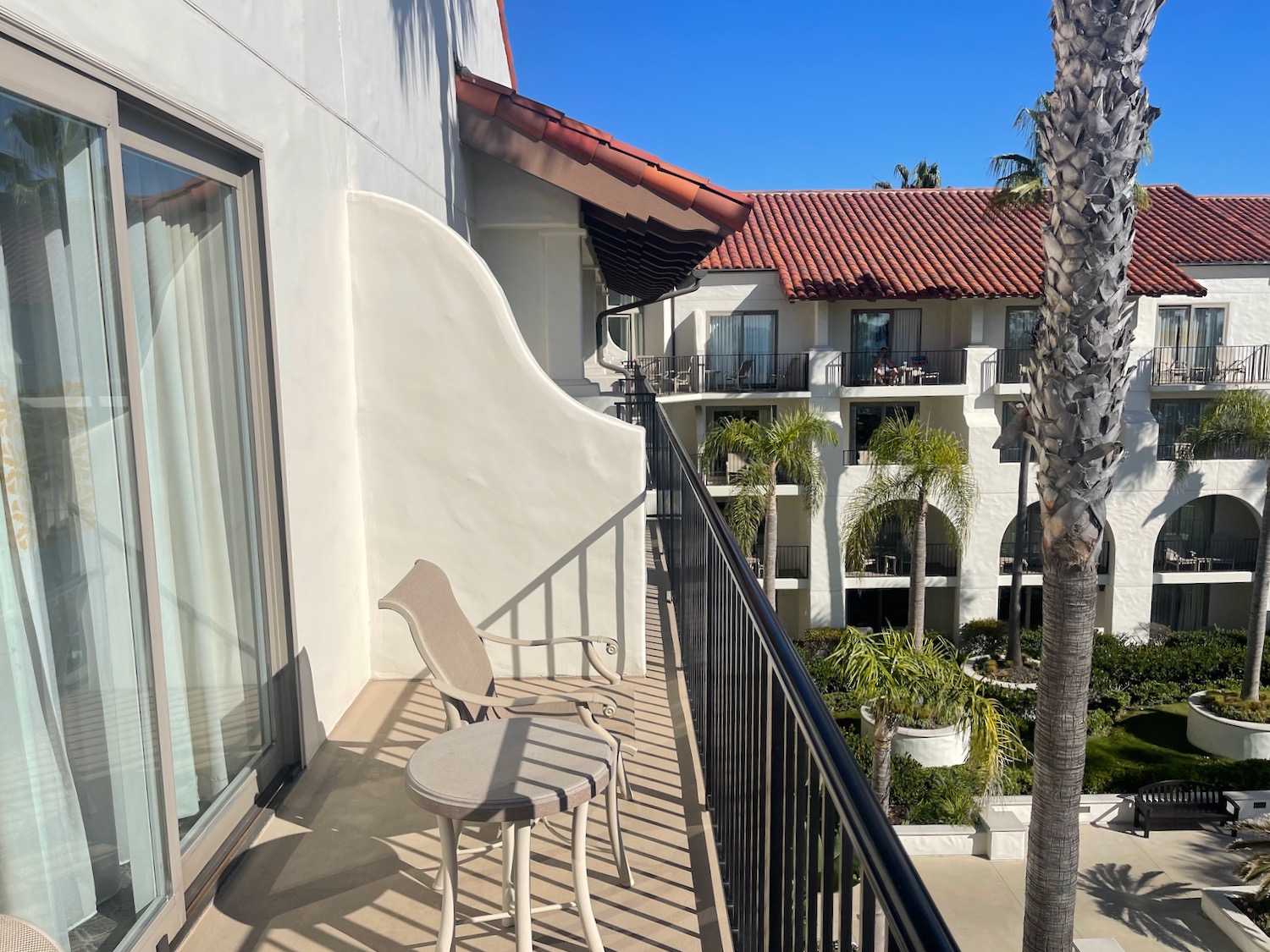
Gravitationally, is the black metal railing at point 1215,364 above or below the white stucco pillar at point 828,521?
above

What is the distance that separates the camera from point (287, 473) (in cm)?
399

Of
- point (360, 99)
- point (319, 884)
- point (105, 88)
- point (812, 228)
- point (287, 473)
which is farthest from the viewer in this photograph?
point (812, 228)

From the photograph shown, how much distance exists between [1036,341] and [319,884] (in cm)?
755

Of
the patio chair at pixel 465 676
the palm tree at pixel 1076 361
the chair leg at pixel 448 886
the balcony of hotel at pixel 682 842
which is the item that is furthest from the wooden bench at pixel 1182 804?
the chair leg at pixel 448 886

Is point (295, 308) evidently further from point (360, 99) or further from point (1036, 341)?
point (1036, 341)

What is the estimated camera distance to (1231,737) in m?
19.5

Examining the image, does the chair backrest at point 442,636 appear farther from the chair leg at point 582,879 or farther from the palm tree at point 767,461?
the palm tree at point 767,461

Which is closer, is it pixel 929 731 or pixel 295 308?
pixel 295 308

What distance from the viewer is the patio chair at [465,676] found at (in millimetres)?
3232

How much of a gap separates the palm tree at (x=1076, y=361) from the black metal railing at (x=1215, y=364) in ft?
70.6

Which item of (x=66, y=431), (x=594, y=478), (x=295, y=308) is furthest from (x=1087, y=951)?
(x=66, y=431)

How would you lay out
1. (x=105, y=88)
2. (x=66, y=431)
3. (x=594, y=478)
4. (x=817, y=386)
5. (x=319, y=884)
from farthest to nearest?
(x=817, y=386), (x=594, y=478), (x=319, y=884), (x=105, y=88), (x=66, y=431)

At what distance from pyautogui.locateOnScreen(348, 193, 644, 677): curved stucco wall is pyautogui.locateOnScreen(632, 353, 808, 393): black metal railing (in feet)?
67.5

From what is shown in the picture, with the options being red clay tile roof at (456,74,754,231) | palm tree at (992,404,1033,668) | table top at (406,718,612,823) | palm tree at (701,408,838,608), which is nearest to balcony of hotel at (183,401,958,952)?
table top at (406,718,612,823)
